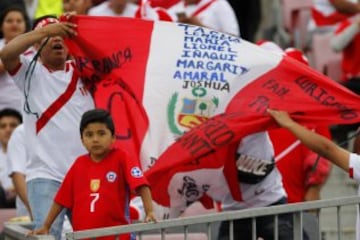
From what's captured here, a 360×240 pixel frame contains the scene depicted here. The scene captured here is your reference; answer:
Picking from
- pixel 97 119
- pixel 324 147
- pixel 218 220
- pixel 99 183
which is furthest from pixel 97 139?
pixel 324 147

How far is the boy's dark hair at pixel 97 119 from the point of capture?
10.0 meters

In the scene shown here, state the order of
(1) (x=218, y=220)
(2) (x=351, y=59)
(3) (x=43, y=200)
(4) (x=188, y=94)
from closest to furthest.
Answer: (1) (x=218, y=220), (3) (x=43, y=200), (4) (x=188, y=94), (2) (x=351, y=59)

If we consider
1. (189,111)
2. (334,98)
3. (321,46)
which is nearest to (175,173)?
(189,111)

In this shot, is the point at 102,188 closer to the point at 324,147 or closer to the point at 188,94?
the point at 188,94

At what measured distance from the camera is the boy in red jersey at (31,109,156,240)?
32.6 feet

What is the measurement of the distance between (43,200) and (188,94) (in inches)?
45.4

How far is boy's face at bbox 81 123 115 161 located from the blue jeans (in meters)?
0.71

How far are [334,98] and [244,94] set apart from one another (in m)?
0.58

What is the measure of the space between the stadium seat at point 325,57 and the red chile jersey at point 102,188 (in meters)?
6.39

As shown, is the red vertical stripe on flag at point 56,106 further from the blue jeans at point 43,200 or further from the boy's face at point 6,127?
the boy's face at point 6,127

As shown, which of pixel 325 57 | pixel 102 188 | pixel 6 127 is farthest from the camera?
pixel 325 57

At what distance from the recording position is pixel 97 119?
33.0 ft

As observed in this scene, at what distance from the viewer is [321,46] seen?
16.3 m

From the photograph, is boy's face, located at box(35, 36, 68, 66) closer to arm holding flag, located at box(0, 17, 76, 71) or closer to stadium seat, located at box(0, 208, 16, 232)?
arm holding flag, located at box(0, 17, 76, 71)
